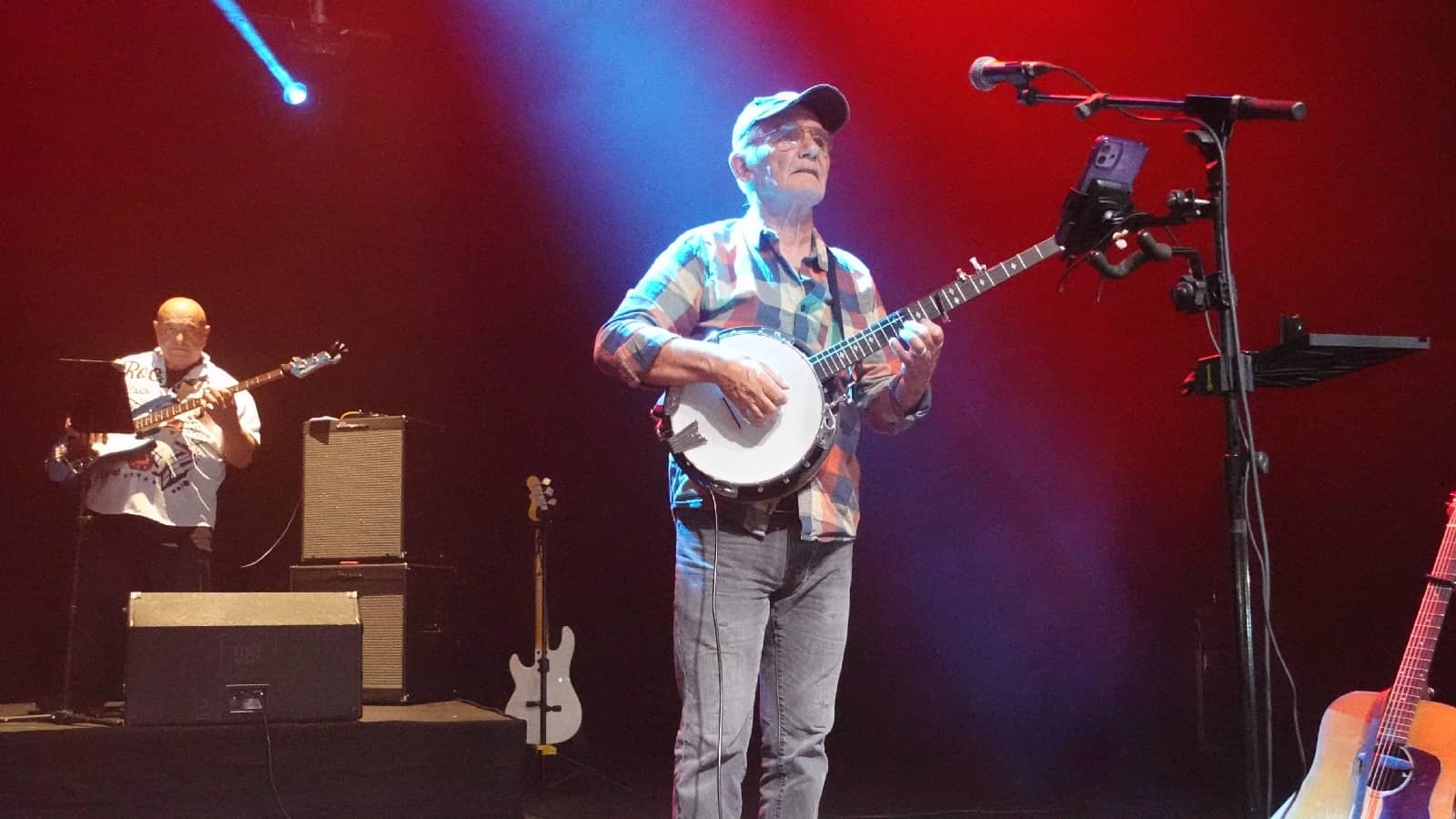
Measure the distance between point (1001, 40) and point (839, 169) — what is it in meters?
1.02

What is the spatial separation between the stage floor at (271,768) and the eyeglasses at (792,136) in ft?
8.73

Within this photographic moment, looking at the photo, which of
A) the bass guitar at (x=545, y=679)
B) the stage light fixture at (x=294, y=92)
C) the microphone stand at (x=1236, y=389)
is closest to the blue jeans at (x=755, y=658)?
the microphone stand at (x=1236, y=389)

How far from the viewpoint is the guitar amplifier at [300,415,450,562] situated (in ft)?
17.6

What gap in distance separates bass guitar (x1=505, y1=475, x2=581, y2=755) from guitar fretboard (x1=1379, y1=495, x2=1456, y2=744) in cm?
394

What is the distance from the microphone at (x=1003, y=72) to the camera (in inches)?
99.6

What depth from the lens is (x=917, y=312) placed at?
2893 mm

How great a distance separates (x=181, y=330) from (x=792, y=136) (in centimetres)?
362

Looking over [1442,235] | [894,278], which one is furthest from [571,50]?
[1442,235]

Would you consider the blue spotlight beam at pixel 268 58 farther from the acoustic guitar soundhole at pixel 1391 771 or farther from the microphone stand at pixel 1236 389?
the acoustic guitar soundhole at pixel 1391 771

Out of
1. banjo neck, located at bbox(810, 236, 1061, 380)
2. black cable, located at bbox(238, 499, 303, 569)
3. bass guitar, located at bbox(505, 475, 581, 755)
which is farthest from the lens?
black cable, located at bbox(238, 499, 303, 569)

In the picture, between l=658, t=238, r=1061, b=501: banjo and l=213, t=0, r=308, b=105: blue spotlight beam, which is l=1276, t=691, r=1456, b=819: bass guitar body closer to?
l=658, t=238, r=1061, b=501: banjo

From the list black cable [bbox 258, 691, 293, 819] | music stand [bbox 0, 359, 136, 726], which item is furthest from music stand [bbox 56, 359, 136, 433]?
black cable [bbox 258, 691, 293, 819]

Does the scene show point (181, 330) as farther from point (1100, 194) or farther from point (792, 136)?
point (1100, 194)

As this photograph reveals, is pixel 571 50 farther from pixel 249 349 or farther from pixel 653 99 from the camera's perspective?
pixel 249 349
